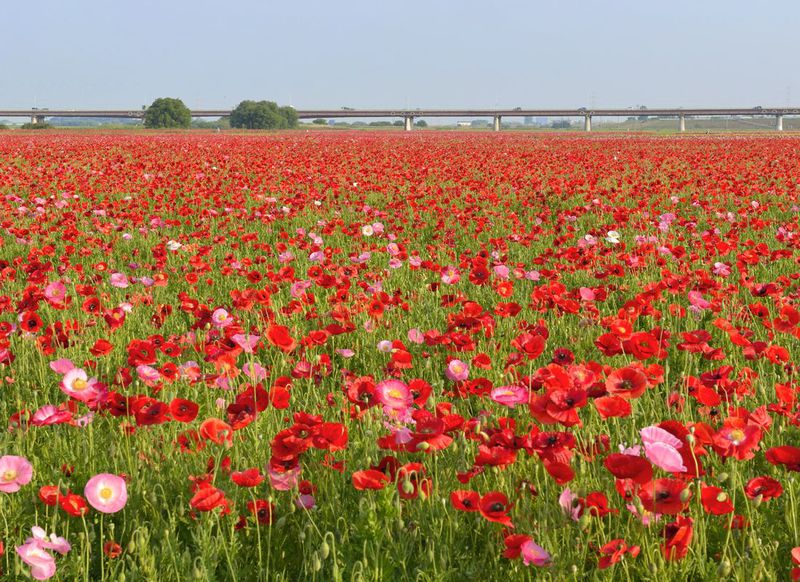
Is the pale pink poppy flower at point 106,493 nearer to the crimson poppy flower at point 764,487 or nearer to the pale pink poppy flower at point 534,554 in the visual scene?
the pale pink poppy flower at point 534,554

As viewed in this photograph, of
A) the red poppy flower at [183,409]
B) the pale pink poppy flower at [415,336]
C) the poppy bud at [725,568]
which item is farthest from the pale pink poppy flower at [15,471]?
the pale pink poppy flower at [415,336]

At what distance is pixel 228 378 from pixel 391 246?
8.57 feet

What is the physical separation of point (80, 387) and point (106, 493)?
0.45m

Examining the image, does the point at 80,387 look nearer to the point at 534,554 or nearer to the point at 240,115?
the point at 534,554

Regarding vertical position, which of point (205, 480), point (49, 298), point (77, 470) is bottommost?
point (77, 470)

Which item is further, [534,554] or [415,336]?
[415,336]

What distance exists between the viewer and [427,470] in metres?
2.14

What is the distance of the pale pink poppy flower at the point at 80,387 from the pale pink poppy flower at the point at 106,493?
0.34 meters

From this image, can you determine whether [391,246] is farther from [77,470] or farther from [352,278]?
[77,470]

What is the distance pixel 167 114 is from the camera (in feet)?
274

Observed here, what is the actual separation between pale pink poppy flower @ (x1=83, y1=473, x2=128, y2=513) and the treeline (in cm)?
8346

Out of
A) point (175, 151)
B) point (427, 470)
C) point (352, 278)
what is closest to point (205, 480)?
point (427, 470)

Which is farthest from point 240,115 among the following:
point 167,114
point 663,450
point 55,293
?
point 663,450

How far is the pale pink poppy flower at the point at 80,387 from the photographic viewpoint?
1963mm
